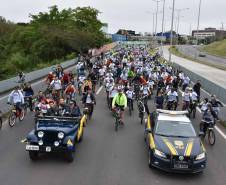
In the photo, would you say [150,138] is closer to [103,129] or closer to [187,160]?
[187,160]

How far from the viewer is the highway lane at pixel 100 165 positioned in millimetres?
10688

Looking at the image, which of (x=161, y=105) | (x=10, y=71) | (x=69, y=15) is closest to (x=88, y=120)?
(x=161, y=105)

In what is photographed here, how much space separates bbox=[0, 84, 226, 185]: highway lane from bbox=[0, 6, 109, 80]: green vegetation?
39.7 m

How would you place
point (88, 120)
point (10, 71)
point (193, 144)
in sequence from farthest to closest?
point (10, 71) → point (88, 120) → point (193, 144)

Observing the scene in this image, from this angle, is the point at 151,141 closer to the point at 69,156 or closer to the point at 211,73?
the point at 69,156

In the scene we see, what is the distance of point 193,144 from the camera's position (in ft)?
38.6

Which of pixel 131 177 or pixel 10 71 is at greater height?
pixel 131 177

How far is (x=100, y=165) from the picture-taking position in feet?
39.1

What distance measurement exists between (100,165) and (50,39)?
5981 centimetres

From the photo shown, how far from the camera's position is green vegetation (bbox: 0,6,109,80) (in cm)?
6531

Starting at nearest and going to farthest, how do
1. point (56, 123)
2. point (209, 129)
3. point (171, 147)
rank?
point (171, 147) < point (56, 123) < point (209, 129)

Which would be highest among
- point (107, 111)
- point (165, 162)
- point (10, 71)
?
point (165, 162)

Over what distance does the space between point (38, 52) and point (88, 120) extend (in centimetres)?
5389

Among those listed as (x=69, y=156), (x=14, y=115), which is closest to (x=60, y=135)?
(x=69, y=156)
